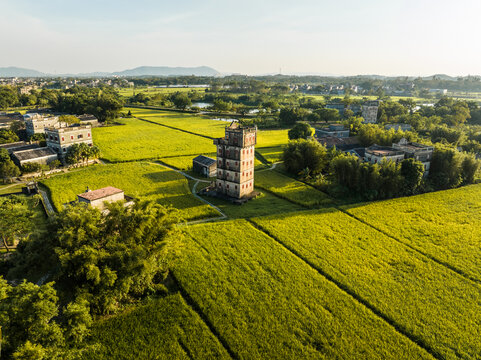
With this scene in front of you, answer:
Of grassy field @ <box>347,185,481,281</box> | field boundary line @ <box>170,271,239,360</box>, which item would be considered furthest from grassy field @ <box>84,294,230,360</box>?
grassy field @ <box>347,185,481,281</box>

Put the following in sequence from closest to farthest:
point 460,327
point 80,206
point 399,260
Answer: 1. point 460,327
2. point 80,206
3. point 399,260

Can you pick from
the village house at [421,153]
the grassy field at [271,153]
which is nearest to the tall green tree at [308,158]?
the grassy field at [271,153]

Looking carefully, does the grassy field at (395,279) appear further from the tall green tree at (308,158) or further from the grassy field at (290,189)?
the tall green tree at (308,158)

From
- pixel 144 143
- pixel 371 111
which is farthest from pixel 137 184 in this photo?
pixel 371 111

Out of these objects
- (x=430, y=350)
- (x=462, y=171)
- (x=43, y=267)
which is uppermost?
(x=462, y=171)

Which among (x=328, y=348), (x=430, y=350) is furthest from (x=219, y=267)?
(x=430, y=350)

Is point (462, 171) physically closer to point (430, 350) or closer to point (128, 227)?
point (430, 350)
